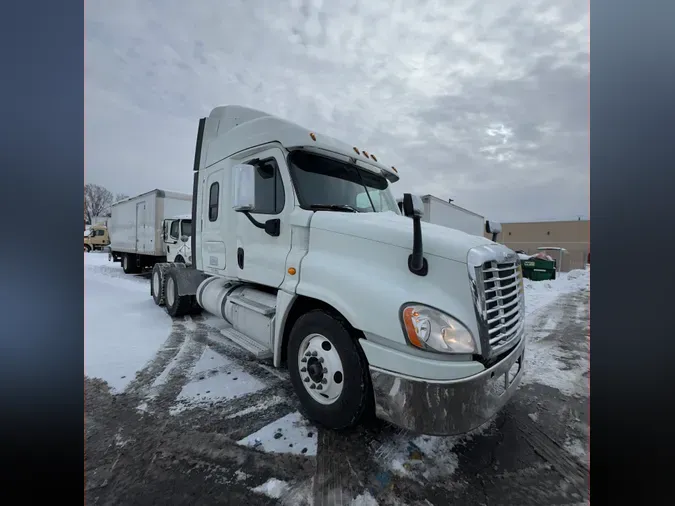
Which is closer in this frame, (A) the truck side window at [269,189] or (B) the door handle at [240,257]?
(A) the truck side window at [269,189]

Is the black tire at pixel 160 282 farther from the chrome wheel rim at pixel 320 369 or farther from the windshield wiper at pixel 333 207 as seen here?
the chrome wheel rim at pixel 320 369

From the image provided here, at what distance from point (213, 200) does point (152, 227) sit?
9196 millimetres

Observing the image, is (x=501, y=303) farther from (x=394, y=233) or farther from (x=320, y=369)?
(x=320, y=369)

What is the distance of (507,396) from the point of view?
222 centimetres

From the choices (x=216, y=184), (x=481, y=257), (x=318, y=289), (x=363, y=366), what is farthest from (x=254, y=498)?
(x=216, y=184)

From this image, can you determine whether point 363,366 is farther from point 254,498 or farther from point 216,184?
point 216,184

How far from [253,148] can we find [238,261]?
1455mm

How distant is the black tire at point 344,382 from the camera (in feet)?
7.33

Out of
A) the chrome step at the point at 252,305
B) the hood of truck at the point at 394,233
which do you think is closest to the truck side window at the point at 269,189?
the hood of truck at the point at 394,233

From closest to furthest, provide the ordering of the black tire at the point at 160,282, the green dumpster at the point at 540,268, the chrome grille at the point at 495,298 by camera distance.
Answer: the chrome grille at the point at 495,298
the black tire at the point at 160,282
the green dumpster at the point at 540,268

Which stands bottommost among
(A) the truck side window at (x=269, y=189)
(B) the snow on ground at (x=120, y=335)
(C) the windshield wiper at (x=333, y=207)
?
(B) the snow on ground at (x=120, y=335)

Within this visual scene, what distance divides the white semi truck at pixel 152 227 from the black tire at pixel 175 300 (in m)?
Answer: 2.69

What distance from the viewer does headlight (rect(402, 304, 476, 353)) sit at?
6.29 ft

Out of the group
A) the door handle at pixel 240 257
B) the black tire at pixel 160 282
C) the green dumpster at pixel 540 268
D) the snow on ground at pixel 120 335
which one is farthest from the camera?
the green dumpster at pixel 540 268
